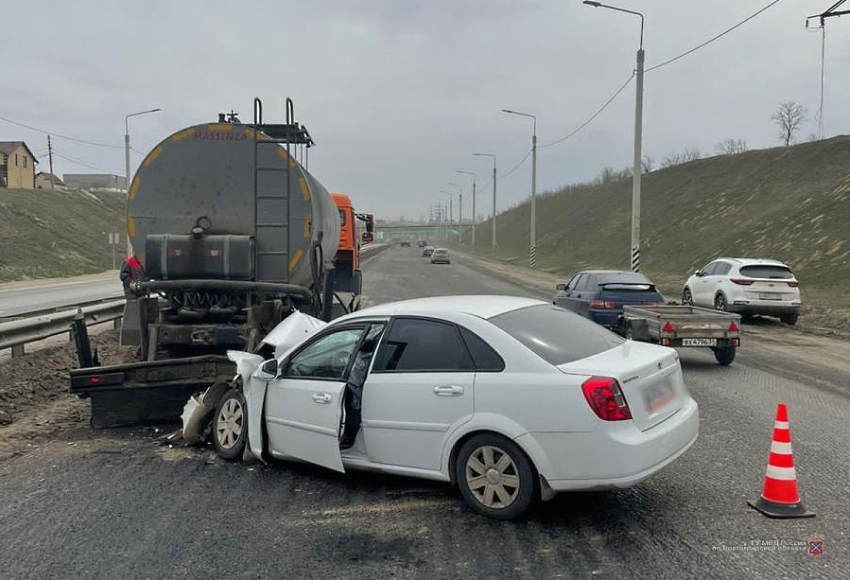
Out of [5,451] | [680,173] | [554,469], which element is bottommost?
[5,451]

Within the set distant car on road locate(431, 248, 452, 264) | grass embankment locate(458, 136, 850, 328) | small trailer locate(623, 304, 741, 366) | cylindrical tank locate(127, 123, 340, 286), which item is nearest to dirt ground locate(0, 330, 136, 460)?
cylindrical tank locate(127, 123, 340, 286)

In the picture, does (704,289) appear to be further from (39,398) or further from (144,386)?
(39,398)

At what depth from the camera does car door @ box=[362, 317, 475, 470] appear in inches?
190

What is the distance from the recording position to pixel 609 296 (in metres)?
14.0

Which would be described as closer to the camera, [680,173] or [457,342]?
[457,342]

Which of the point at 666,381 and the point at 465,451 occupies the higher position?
the point at 666,381

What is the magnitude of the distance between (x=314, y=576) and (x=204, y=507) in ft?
4.74

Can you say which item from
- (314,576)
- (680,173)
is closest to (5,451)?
(314,576)

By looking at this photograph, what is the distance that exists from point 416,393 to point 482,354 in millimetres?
538

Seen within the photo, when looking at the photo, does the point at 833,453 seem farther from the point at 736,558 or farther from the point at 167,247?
the point at 167,247

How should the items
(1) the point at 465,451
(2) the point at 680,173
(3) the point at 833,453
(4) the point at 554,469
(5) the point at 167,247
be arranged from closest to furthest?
(4) the point at 554,469, (1) the point at 465,451, (3) the point at 833,453, (5) the point at 167,247, (2) the point at 680,173

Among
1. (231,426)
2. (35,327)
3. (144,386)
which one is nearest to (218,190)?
(144,386)

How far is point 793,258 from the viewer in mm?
30000

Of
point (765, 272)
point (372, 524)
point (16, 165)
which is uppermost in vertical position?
point (16, 165)
